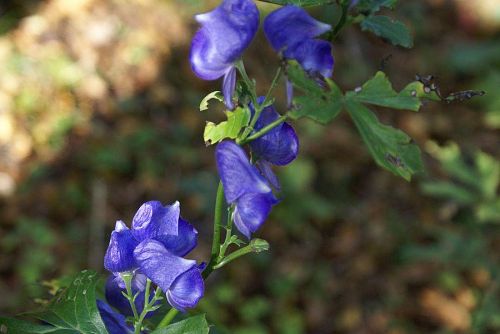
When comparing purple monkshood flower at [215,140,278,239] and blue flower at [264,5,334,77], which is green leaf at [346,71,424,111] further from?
purple monkshood flower at [215,140,278,239]

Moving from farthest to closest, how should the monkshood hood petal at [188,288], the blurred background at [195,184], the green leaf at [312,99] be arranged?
the blurred background at [195,184] → the monkshood hood petal at [188,288] → the green leaf at [312,99]

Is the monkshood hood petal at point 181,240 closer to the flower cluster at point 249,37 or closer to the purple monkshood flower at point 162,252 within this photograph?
the purple monkshood flower at point 162,252

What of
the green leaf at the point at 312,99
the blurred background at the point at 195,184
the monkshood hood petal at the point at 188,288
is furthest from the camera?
the blurred background at the point at 195,184

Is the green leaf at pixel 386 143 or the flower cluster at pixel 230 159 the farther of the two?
the green leaf at pixel 386 143

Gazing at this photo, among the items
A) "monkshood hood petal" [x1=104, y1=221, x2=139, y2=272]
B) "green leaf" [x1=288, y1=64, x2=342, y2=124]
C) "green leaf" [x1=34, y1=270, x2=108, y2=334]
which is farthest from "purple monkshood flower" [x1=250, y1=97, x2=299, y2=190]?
"green leaf" [x1=34, y1=270, x2=108, y2=334]

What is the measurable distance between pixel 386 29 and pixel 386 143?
0.56 feet

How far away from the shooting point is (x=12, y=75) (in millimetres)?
4258

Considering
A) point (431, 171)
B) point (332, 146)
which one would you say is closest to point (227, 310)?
point (332, 146)

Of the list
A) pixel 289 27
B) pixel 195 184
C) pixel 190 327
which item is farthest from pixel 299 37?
pixel 195 184

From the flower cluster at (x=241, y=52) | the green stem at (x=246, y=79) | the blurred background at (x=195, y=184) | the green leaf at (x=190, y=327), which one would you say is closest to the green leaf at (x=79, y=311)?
the green leaf at (x=190, y=327)

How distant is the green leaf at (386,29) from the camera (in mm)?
1117

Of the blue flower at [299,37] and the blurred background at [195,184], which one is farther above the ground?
the blue flower at [299,37]

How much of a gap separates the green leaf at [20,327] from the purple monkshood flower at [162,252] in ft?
0.58

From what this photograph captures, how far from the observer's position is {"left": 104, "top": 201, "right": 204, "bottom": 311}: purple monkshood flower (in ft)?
3.51
